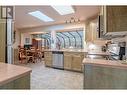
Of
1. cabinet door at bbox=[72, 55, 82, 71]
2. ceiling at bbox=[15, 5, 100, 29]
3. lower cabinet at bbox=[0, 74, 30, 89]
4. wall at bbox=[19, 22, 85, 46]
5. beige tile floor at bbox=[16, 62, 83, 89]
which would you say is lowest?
beige tile floor at bbox=[16, 62, 83, 89]

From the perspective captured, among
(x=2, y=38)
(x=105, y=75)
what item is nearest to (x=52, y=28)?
(x=2, y=38)

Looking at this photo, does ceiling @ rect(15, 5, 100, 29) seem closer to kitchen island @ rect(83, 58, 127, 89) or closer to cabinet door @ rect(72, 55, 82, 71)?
cabinet door @ rect(72, 55, 82, 71)

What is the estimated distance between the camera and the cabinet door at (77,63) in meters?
5.43

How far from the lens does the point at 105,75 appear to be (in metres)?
2.05

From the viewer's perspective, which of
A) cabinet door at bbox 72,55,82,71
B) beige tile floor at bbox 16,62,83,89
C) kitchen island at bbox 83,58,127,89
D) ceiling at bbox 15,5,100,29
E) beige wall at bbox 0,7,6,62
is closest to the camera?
kitchen island at bbox 83,58,127,89

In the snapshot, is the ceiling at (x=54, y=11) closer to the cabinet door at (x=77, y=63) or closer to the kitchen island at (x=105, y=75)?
the cabinet door at (x=77, y=63)

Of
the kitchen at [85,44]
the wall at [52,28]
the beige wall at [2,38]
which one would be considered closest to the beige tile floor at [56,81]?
A: the kitchen at [85,44]

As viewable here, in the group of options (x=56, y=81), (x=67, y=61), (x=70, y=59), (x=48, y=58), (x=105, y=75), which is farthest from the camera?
(x=48, y=58)

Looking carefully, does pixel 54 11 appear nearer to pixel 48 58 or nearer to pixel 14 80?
pixel 48 58

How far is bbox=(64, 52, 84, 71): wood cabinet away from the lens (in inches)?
214

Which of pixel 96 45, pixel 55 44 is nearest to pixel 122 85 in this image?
pixel 96 45

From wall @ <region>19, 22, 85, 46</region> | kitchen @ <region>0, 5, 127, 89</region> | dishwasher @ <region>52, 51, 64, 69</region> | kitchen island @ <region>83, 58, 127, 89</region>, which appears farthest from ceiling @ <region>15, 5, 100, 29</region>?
kitchen island @ <region>83, 58, 127, 89</region>

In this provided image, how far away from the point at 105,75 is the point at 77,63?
346 cm
